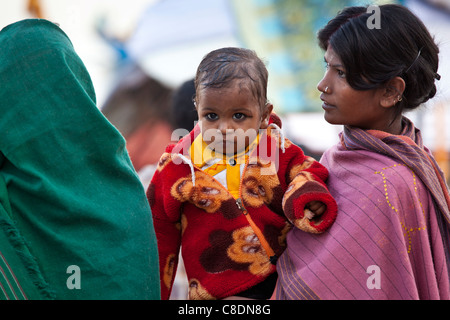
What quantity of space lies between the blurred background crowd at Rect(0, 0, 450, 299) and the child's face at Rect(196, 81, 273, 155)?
154 inches

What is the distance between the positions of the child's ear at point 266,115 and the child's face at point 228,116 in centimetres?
9

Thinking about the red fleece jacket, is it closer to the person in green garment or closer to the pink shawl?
the pink shawl

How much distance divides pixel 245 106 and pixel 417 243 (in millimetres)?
866

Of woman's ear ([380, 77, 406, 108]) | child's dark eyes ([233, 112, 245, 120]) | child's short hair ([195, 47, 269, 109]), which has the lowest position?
child's dark eyes ([233, 112, 245, 120])

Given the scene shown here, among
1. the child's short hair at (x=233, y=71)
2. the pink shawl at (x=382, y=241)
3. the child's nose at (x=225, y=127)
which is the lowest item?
the pink shawl at (x=382, y=241)

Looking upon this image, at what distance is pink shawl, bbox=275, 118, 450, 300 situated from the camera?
1.98 m

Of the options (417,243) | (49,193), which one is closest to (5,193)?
(49,193)

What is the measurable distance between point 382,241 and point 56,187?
122cm

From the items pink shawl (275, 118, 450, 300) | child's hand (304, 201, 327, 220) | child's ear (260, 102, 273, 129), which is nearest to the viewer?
pink shawl (275, 118, 450, 300)

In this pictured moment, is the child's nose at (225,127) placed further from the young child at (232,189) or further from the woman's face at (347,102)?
the woman's face at (347,102)

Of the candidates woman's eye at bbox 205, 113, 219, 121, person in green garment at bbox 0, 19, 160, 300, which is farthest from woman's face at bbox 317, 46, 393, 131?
person in green garment at bbox 0, 19, 160, 300

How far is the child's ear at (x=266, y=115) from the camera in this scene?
2.34m

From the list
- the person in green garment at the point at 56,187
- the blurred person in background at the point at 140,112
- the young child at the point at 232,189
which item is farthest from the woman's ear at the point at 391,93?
the blurred person in background at the point at 140,112
